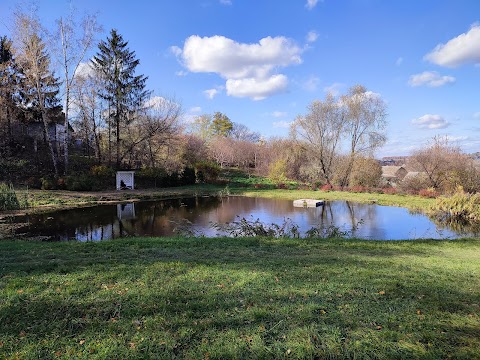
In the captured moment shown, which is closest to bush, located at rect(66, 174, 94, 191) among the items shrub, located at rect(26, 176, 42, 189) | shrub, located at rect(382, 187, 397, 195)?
shrub, located at rect(26, 176, 42, 189)

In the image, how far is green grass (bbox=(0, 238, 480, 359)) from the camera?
7.89 ft

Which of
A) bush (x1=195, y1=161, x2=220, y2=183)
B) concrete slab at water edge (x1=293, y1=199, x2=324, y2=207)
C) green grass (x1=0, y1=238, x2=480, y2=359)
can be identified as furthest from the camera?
bush (x1=195, y1=161, x2=220, y2=183)

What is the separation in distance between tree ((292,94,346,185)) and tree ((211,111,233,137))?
2456cm

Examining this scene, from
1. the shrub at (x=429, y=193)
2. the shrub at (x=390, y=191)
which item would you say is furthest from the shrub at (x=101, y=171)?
the shrub at (x=429, y=193)

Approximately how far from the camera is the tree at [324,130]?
28.5m

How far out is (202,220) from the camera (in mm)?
12406

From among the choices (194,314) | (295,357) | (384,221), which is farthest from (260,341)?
(384,221)

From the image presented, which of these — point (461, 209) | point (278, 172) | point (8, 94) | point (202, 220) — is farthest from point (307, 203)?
point (8, 94)

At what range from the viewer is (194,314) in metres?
2.90

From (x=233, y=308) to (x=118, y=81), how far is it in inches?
1039

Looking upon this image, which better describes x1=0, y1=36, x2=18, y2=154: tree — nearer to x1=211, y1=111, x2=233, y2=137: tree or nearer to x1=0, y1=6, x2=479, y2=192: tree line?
x1=0, y1=6, x2=479, y2=192: tree line

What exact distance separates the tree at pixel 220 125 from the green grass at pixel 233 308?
48310 mm

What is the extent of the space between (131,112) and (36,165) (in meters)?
8.12

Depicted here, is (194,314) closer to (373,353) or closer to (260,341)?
(260,341)
